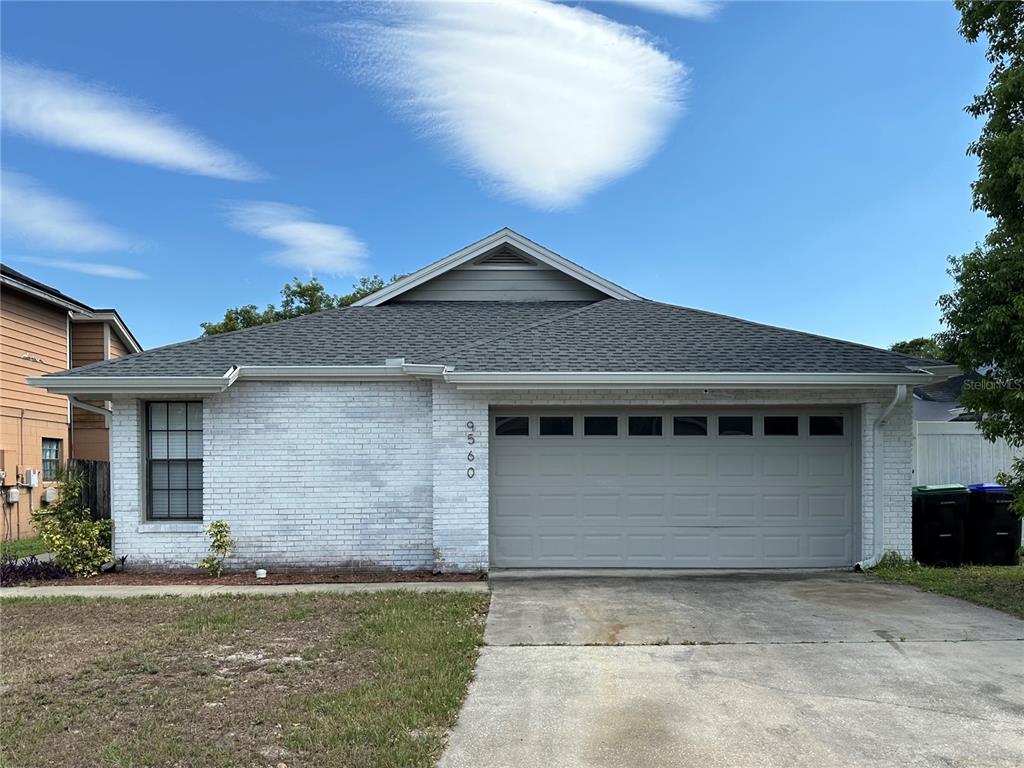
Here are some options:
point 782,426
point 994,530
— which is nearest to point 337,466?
point 782,426

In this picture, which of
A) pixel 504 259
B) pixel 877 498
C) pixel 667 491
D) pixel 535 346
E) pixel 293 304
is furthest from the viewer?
pixel 293 304

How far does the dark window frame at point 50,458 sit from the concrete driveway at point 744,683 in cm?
1426

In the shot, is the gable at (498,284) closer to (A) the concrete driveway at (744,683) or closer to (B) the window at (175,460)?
(B) the window at (175,460)

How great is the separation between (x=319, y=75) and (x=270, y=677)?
13.3 metres

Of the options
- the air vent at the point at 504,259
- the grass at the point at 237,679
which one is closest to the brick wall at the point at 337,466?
the grass at the point at 237,679

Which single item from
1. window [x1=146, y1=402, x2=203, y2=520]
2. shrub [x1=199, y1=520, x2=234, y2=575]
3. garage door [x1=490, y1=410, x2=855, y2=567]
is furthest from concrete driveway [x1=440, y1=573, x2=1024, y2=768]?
window [x1=146, y1=402, x2=203, y2=520]

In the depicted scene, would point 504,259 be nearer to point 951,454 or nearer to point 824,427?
point 824,427

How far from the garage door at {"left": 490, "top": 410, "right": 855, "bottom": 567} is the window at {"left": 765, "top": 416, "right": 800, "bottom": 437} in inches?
0.6

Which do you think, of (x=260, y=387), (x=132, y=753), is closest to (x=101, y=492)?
(x=260, y=387)

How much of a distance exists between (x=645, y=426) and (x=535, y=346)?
1.92 m

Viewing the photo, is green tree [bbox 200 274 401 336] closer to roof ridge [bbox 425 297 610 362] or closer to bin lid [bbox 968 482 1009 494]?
roof ridge [bbox 425 297 610 362]

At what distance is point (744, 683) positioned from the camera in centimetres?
527

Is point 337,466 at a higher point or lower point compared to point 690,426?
lower

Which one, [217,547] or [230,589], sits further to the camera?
[217,547]
